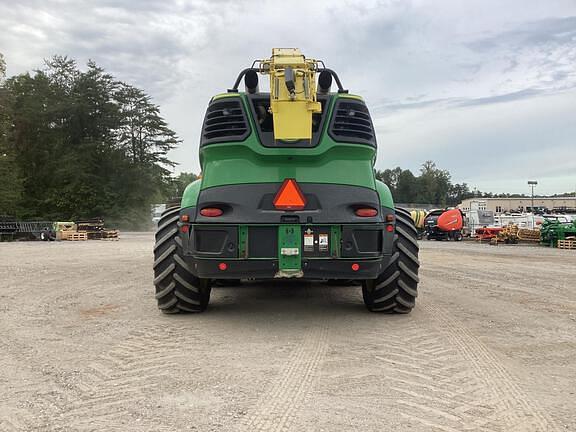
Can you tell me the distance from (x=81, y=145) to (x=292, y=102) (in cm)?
4683

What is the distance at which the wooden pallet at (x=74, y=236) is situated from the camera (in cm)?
3281

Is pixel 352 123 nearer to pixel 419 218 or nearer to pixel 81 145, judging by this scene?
pixel 419 218

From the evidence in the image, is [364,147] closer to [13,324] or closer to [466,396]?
[466,396]

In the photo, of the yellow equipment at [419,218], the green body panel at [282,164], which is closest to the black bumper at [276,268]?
the green body panel at [282,164]

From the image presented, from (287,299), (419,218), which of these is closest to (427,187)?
(419,218)

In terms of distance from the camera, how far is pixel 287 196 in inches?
218

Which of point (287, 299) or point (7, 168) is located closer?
point (287, 299)

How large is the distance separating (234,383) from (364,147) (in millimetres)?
3083

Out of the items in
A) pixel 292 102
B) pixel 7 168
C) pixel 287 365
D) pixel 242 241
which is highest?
pixel 7 168

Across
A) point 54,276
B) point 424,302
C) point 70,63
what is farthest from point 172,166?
point 424,302

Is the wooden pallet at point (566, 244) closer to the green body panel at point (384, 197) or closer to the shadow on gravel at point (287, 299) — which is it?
the shadow on gravel at point (287, 299)

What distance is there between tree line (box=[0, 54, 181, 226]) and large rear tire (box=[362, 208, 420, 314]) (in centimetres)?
4428

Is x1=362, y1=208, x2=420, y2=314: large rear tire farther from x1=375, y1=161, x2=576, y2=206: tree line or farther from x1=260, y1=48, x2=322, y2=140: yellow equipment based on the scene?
x1=375, y1=161, x2=576, y2=206: tree line

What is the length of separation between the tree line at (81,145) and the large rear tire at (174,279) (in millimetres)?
42907
